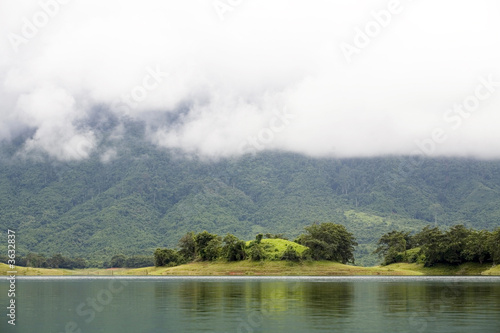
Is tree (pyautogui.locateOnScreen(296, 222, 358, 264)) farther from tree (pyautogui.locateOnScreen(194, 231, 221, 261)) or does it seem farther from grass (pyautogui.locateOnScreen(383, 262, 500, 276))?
tree (pyautogui.locateOnScreen(194, 231, 221, 261))

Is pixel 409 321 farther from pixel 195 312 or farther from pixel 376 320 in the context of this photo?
pixel 195 312

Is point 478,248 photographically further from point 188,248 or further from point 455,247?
point 188,248

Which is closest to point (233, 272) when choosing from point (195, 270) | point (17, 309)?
point (195, 270)

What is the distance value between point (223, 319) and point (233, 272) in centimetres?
11579

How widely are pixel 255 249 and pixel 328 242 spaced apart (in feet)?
74.7

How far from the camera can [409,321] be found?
3775 centimetres

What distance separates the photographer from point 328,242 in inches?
6393

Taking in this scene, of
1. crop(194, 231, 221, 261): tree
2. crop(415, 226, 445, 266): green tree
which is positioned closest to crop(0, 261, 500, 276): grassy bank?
crop(415, 226, 445, 266): green tree

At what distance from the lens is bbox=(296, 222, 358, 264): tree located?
512 feet

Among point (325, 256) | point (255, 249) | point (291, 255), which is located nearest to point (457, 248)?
point (325, 256)

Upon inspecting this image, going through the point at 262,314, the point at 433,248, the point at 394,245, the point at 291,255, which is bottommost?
the point at 291,255

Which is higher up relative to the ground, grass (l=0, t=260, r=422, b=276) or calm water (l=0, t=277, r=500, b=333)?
calm water (l=0, t=277, r=500, b=333)

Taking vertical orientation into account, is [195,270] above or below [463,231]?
below

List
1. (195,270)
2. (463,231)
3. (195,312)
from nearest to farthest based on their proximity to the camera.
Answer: (195,312) < (463,231) < (195,270)
